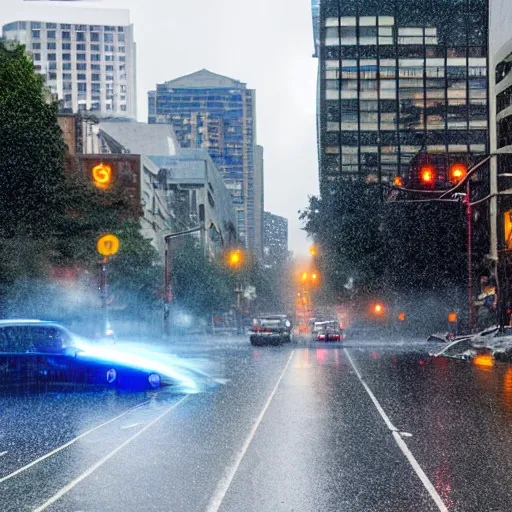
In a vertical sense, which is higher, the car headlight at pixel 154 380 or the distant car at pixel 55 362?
the distant car at pixel 55 362

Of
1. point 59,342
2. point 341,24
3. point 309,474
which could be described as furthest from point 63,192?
point 341,24

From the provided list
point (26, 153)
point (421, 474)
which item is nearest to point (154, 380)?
point (421, 474)

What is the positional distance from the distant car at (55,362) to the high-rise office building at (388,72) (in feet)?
351

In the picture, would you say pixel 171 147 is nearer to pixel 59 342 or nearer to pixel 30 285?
pixel 30 285

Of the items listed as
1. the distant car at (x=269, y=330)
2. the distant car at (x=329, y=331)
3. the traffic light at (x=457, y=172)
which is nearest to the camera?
the traffic light at (x=457, y=172)

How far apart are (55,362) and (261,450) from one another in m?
8.13

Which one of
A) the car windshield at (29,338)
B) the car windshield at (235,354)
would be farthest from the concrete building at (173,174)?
the car windshield at (29,338)

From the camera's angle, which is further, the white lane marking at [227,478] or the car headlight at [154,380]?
the car headlight at [154,380]

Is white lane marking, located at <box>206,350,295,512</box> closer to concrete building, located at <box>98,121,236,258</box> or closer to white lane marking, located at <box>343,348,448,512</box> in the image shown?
white lane marking, located at <box>343,348,448,512</box>

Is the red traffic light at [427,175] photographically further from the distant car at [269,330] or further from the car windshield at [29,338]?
the distant car at [269,330]

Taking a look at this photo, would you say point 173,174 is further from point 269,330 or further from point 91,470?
point 91,470

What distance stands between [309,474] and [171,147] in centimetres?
11591

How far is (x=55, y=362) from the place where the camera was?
16781mm

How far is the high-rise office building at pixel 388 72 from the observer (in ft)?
399
